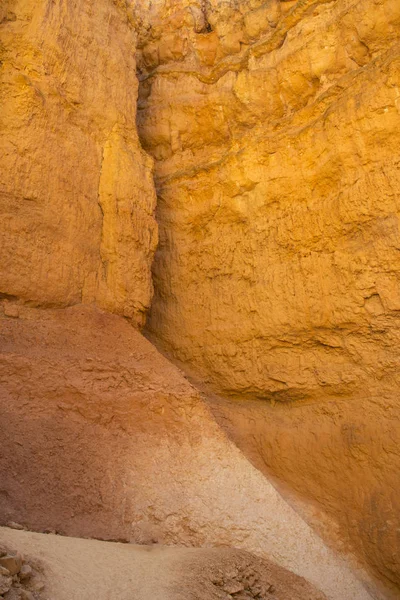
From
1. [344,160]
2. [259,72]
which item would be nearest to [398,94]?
[344,160]

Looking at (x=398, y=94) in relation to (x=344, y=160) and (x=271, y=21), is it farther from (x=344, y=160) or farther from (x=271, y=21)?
(x=271, y=21)

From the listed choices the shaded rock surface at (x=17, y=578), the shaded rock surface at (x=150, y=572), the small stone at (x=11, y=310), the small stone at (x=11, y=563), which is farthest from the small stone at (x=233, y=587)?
the small stone at (x=11, y=310)

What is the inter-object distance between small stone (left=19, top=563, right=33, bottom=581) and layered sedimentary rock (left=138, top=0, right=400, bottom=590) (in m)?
4.45

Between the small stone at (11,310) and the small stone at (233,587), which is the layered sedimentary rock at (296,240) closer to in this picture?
the small stone at (233,587)

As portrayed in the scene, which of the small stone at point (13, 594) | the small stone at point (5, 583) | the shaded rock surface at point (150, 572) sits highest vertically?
the small stone at point (5, 583)

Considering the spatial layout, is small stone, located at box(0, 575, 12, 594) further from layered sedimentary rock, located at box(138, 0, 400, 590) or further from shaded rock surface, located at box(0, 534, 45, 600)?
→ layered sedimentary rock, located at box(138, 0, 400, 590)

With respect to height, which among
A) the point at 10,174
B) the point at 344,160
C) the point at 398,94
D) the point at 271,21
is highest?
the point at 271,21

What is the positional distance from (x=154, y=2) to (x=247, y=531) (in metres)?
10.9

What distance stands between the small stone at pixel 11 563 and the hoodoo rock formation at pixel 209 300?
525 millimetres

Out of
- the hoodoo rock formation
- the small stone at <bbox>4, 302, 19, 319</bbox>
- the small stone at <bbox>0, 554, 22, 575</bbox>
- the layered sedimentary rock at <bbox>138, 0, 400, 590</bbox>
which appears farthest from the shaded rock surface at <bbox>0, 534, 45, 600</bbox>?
the layered sedimentary rock at <bbox>138, 0, 400, 590</bbox>

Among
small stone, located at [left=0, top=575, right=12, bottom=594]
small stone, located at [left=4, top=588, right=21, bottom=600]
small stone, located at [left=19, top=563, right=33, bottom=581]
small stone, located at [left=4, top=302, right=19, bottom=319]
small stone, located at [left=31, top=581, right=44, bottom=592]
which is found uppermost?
small stone, located at [left=4, top=302, right=19, bottom=319]

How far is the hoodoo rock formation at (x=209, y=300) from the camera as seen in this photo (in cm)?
501

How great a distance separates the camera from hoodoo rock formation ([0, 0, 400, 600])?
501cm

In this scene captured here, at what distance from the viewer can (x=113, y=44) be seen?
27.5ft
